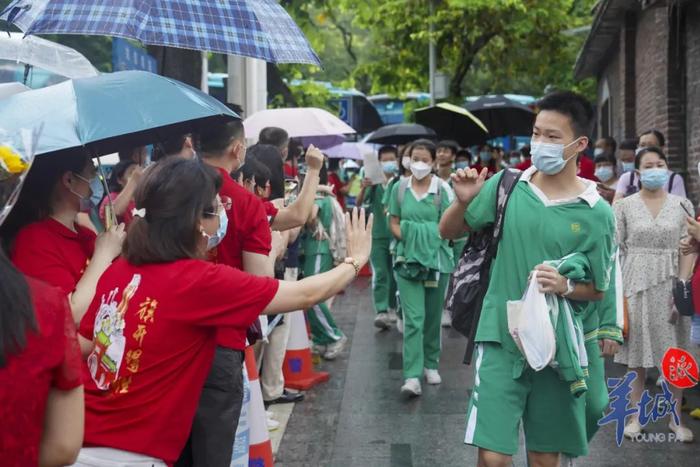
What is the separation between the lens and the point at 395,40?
2514cm

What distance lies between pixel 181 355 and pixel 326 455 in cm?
330

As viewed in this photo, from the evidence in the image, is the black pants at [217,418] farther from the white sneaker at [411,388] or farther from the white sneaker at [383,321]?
the white sneaker at [383,321]

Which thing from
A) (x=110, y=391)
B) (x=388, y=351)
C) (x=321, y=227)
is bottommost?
(x=388, y=351)

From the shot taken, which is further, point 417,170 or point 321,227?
point 321,227

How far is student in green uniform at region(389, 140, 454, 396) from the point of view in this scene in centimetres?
802

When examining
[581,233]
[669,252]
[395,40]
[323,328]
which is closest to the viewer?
[581,233]

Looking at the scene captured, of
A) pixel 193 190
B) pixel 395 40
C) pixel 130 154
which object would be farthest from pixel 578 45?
pixel 193 190

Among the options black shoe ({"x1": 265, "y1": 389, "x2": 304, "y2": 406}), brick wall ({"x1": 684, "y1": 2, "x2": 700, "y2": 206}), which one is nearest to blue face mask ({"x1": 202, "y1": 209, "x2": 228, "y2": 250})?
black shoe ({"x1": 265, "y1": 389, "x2": 304, "y2": 406})

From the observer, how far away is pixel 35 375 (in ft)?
7.30

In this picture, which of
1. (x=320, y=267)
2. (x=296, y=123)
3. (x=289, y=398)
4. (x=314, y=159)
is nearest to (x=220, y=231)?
(x=314, y=159)

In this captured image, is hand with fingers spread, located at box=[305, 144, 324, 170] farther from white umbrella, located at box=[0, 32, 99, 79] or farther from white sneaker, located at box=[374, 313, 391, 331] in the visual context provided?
white sneaker, located at box=[374, 313, 391, 331]

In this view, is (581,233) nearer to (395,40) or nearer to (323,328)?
(323,328)

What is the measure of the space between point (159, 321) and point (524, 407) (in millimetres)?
1884

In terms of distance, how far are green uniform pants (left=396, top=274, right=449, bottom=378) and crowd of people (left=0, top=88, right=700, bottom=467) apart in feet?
3.50
